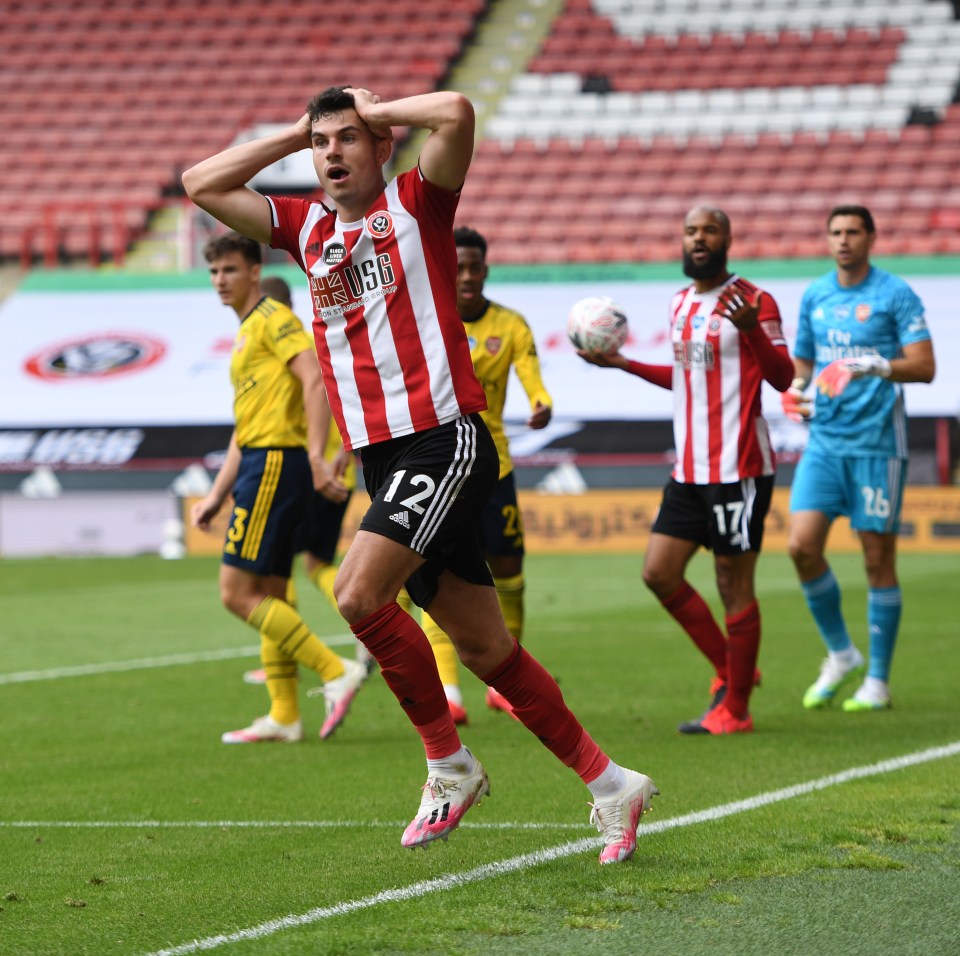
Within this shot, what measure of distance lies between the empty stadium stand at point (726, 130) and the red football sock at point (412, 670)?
2137cm

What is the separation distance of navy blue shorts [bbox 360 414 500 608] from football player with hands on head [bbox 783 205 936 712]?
3.54 metres

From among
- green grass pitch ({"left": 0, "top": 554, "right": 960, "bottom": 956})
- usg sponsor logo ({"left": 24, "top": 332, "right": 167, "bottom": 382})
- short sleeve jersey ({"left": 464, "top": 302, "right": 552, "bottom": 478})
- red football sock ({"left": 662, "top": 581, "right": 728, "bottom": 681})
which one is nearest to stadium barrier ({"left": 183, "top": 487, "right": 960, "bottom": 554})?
usg sponsor logo ({"left": 24, "top": 332, "right": 167, "bottom": 382})

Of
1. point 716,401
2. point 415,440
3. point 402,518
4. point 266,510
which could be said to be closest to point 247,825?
point 402,518

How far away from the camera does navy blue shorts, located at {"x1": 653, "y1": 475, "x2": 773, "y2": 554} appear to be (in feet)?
22.6

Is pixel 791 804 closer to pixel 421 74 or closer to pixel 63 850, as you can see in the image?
pixel 63 850

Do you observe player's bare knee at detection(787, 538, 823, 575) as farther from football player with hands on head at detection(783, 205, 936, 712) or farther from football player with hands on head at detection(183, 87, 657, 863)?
football player with hands on head at detection(183, 87, 657, 863)

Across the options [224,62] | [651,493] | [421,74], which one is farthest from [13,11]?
[651,493]

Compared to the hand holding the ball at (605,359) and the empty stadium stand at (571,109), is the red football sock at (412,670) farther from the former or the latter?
the empty stadium stand at (571,109)

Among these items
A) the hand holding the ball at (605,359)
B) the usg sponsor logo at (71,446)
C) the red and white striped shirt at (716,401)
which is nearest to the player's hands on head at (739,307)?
the hand holding the ball at (605,359)

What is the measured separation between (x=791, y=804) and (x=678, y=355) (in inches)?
101

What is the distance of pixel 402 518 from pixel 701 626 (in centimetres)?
341

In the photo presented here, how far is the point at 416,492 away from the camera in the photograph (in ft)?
13.7

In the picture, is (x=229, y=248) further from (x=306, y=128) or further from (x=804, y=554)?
(x=804, y=554)

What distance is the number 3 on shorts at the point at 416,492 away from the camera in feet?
13.6
